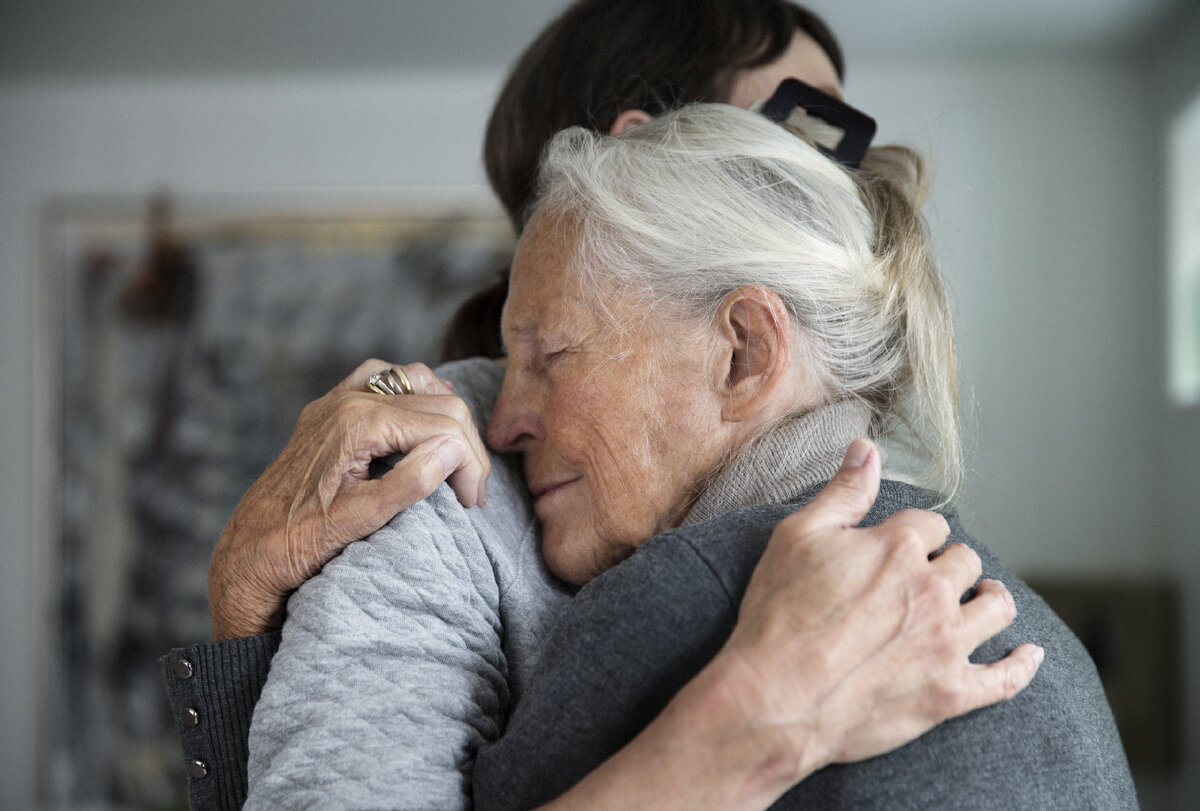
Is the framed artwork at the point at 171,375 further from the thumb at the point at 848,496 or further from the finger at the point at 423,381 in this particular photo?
the thumb at the point at 848,496

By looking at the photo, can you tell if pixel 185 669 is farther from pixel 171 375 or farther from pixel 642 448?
pixel 171 375

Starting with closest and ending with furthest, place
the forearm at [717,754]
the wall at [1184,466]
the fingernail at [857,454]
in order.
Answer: the forearm at [717,754] → the fingernail at [857,454] → the wall at [1184,466]

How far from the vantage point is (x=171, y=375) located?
136 inches

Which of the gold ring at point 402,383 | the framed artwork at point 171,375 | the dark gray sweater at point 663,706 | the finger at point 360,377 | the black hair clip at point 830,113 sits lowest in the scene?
the framed artwork at point 171,375

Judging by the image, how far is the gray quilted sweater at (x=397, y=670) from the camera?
0.69 meters

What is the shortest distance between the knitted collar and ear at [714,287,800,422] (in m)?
0.04

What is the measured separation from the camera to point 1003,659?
0.69 metres

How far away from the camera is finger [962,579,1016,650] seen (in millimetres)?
668

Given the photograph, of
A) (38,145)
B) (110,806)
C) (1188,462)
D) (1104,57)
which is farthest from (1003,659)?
A: (38,145)

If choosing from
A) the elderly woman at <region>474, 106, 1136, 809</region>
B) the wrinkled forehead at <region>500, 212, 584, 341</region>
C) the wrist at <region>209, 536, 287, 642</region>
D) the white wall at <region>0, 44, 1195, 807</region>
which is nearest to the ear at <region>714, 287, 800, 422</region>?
the elderly woman at <region>474, 106, 1136, 809</region>

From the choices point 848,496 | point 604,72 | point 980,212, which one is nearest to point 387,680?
point 848,496

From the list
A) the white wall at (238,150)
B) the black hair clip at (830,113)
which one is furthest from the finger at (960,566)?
the white wall at (238,150)

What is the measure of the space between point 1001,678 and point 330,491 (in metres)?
0.58

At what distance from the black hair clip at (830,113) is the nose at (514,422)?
1.61 ft
